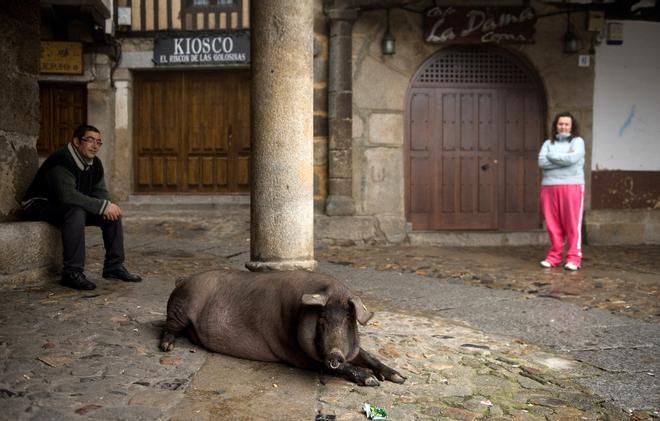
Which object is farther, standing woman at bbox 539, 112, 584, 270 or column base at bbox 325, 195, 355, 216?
column base at bbox 325, 195, 355, 216

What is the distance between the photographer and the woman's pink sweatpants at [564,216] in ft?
23.8

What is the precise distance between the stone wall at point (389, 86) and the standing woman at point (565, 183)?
2.74 metres

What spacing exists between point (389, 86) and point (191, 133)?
422cm

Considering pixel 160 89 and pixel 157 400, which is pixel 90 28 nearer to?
pixel 160 89

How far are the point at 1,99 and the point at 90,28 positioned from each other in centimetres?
670

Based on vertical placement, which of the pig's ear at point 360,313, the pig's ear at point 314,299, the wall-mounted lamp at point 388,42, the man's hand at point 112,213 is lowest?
the pig's ear at point 360,313

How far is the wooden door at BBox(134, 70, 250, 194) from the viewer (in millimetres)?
12273

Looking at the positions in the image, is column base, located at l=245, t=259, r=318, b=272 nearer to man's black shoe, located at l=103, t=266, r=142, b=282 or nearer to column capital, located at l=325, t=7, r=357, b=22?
man's black shoe, located at l=103, t=266, r=142, b=282

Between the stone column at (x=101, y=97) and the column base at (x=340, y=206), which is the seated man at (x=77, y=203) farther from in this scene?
the stone column at (x=101, y=97)

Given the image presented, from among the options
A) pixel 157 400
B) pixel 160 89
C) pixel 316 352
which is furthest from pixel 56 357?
pixel 160 89

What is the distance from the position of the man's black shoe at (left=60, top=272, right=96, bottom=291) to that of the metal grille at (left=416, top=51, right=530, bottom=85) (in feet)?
20.3

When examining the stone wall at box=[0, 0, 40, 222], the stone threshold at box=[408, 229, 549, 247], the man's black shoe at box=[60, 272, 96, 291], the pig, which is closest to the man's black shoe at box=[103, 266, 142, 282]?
the man's black shoe at box=[60, 272, 96, 291]

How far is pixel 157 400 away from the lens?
2943mm

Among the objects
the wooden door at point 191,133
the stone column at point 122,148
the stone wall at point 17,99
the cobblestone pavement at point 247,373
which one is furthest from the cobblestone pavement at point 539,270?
the stone column at point 122,148
